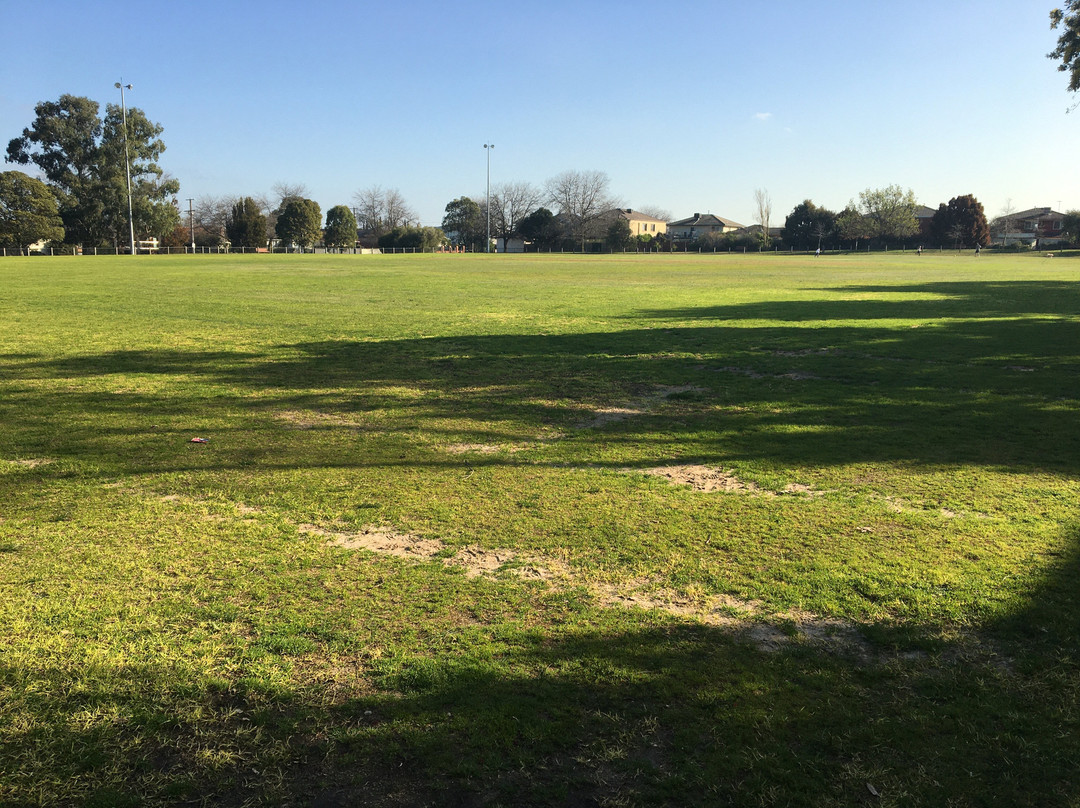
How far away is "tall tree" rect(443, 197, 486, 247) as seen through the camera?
417ft

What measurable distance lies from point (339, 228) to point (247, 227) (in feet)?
42.0

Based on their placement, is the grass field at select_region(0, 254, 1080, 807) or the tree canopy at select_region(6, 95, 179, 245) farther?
the tree canopy at select_region(6, 95, 179, 245)

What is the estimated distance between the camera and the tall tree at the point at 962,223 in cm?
10881

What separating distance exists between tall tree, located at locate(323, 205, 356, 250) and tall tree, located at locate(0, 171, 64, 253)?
34320 mm

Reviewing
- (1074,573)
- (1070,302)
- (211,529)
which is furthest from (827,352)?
(1070,302)

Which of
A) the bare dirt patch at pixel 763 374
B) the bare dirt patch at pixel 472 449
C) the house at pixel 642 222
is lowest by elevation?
the bare dirt patch at pixel 472 449

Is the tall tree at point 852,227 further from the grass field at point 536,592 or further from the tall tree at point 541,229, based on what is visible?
the grass field at point 536,592

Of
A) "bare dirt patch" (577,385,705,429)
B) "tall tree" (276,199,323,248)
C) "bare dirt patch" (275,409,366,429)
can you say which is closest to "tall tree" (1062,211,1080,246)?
"tall tree" (276,199,323,248)

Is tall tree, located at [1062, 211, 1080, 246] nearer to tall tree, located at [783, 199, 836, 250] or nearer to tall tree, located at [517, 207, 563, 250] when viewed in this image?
tall tree, located at [783, 199, 836, 250]

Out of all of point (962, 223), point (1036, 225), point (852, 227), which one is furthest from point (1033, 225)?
point (852, 227)

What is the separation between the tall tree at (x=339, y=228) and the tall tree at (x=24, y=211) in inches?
1351

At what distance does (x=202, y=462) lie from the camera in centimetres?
616

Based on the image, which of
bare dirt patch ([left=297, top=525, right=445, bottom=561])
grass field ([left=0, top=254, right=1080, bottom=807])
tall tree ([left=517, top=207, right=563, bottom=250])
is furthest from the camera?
tall tree ([left=517, top=207, right=563, bottom=250])

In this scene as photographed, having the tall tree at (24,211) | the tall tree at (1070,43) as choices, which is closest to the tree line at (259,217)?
the tall tree at (24,211)
